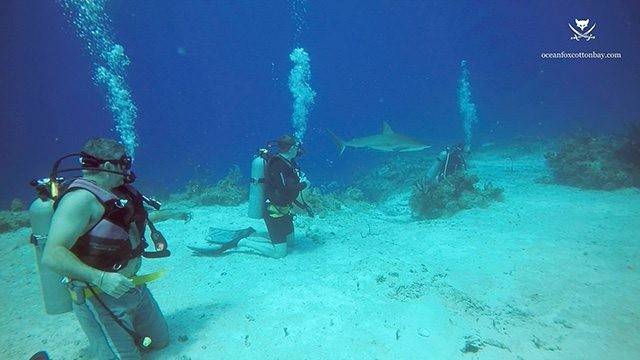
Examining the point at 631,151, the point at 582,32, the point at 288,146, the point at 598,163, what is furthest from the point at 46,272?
the point at 582,32

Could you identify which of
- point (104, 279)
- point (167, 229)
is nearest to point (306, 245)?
point (167, 229)

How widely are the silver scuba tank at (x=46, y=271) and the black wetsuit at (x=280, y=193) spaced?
10.9ft

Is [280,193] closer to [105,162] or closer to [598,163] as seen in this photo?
[105,162]

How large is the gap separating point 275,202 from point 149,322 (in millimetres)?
3179

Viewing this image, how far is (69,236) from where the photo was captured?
8.71 ft

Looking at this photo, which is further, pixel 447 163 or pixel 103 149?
pixel 447 163

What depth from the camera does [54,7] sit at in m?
47.4

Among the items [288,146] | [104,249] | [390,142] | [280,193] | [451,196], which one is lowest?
[451,196]

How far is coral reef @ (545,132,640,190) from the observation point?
30.4 ft

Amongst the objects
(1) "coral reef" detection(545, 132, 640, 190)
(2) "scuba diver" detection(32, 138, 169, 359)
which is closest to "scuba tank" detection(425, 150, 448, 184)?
(1) "coral reef" detection(545, 132, 640, 190)

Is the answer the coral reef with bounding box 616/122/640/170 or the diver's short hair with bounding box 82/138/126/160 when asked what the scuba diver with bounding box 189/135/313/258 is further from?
the coral reef with bounding box 616/122/640/170

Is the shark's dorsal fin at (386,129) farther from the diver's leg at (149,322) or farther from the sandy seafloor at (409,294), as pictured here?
the diver's leg at (149,322)

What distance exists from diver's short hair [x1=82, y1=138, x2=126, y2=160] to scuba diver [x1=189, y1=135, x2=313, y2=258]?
3236 millimetres

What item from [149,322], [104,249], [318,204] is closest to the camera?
[104,249]
